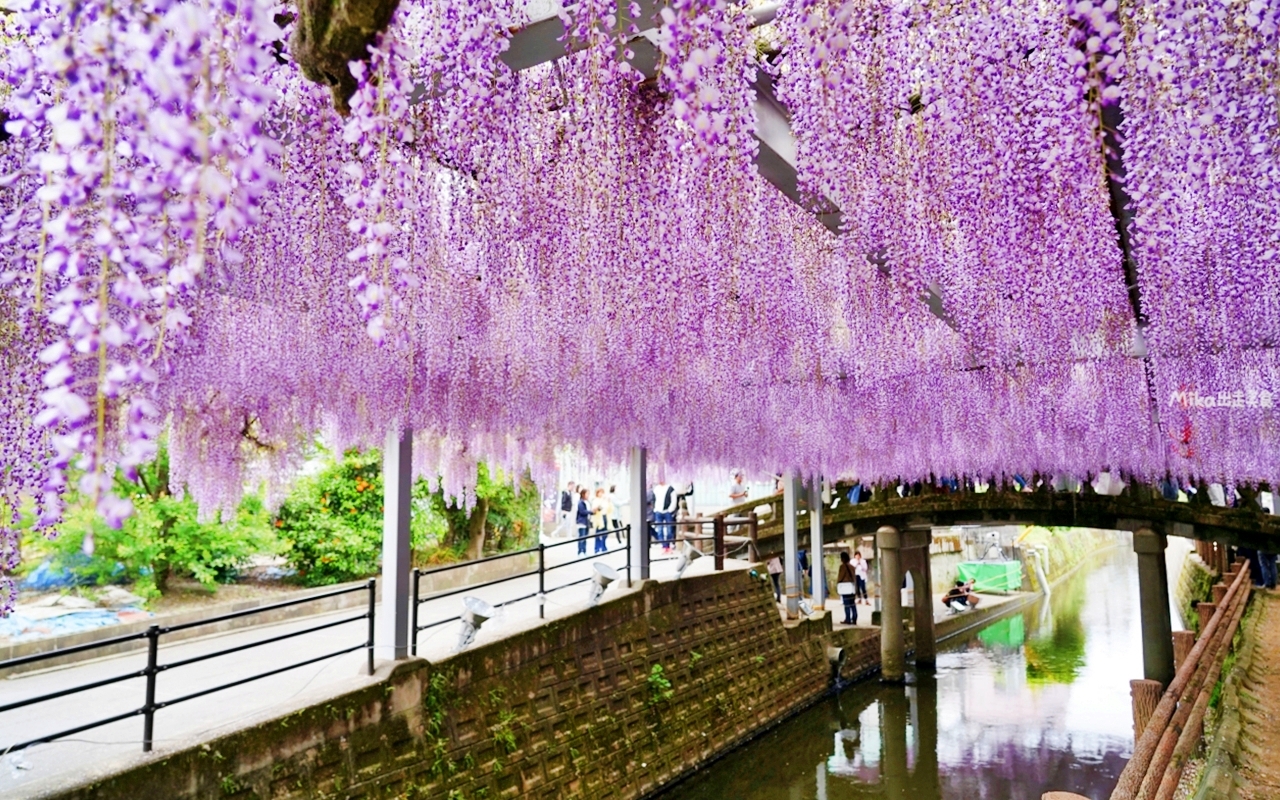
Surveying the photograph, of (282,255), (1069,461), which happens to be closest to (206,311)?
(282,255)

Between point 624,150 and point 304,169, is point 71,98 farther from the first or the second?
point 304,169

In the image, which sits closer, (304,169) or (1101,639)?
(304,169)

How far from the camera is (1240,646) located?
410 inches

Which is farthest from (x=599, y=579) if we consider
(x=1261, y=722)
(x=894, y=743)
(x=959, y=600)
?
(x=959, y=600)

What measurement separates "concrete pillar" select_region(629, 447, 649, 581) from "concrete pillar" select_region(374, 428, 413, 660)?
3.59 metres

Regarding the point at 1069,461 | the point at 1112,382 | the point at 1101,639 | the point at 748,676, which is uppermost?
the point at 1112,382

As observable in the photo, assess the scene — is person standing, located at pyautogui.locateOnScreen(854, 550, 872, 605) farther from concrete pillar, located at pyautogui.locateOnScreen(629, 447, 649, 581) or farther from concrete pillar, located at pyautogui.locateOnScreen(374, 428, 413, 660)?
concrete pillar, located at pyautogui.locateOnScreen(374, 428, 413, 660)

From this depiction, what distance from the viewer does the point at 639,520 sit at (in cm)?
980

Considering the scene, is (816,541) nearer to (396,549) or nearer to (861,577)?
(861,577)

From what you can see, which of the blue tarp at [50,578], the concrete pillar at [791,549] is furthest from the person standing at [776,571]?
the blue tarp at [50,578]

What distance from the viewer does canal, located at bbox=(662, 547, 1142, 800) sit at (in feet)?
32.3

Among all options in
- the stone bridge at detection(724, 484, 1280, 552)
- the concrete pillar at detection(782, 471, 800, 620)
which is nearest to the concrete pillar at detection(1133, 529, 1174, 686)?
the stone bridge at detection(724, 484, 1280, 552)

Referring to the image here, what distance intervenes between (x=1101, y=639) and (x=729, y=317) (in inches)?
711

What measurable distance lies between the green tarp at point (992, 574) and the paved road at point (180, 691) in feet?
64.7
